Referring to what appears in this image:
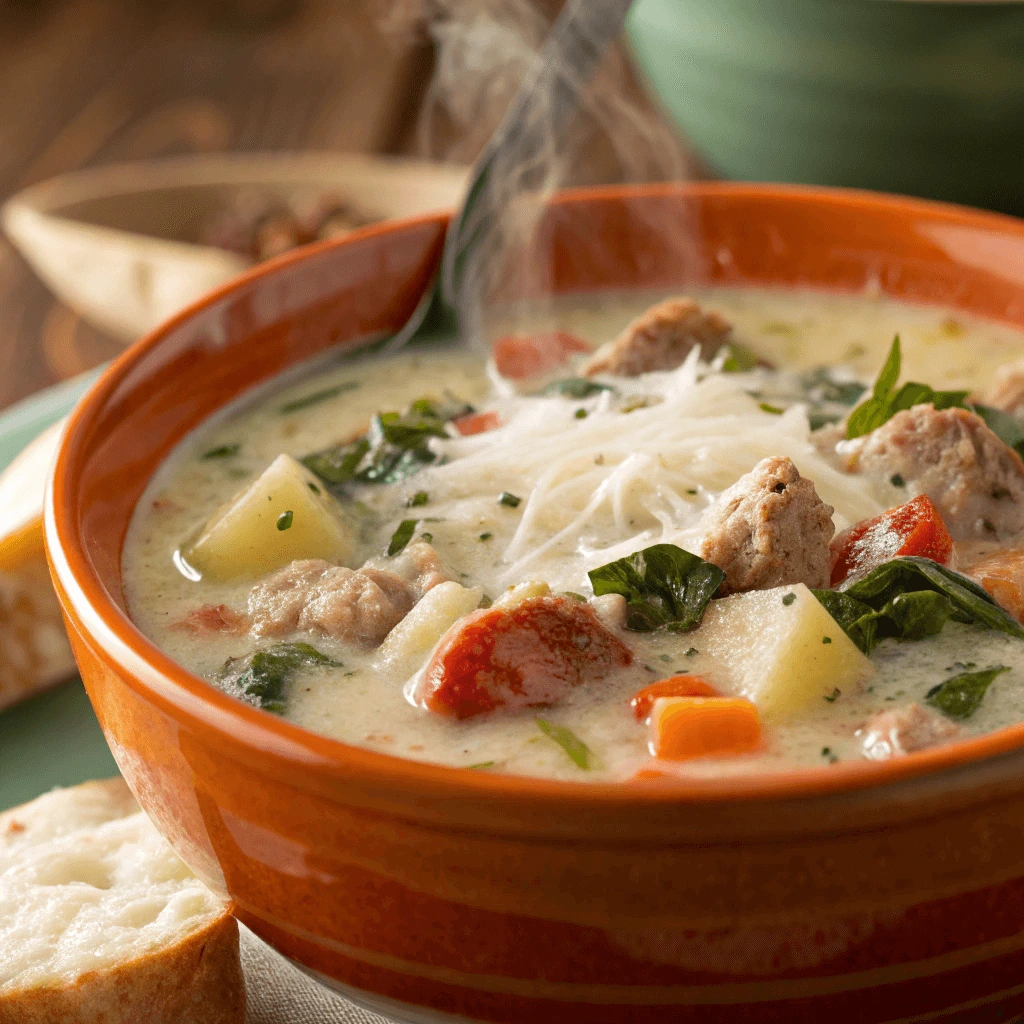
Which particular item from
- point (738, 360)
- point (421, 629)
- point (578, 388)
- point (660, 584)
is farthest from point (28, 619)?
point (738, 360)

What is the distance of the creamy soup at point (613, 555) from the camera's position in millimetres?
2352

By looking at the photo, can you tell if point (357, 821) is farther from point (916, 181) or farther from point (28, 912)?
point (916, 181)

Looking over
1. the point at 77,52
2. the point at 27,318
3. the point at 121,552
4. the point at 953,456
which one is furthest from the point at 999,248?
the point at 77,52

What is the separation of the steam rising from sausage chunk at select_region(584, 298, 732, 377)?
57cm

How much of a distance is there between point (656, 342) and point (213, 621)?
1441mm

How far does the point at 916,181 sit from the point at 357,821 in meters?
3.74

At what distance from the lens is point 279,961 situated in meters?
2.71

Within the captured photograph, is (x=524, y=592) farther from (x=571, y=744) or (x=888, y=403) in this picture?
(x=888, y=403)

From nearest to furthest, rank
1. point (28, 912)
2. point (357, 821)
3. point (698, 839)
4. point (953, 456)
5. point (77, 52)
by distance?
point (698, 839) → point (357, 821) → point (28, 912) → point (953, 456) → point (77, 52)

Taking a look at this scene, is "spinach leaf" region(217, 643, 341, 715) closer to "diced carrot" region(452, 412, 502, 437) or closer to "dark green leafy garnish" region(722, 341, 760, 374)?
"diced carrot" region(452, 412, 502, 437)

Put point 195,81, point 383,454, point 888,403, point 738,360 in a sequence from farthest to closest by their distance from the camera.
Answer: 1. point 195,81
2. point 738,360
3. point 383,454
4. point 888,403

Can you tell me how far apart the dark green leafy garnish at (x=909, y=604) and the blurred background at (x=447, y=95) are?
2588 mm

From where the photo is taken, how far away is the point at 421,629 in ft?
8.40

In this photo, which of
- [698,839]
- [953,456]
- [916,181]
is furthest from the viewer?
[916,181]
